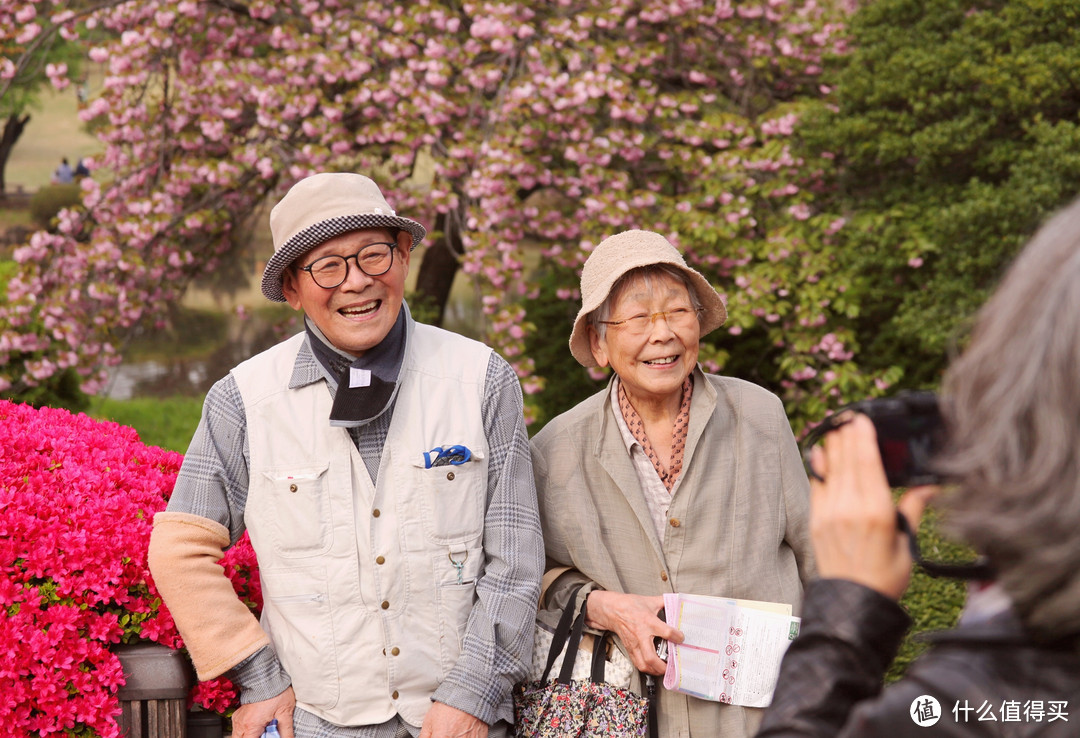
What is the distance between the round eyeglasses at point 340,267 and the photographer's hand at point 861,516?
58.5 inches

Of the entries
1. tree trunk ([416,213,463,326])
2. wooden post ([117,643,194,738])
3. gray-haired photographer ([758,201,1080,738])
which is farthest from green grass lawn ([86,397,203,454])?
→ gray-haired photographer ([758,201,1080,738])

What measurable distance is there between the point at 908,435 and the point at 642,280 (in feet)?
5.06

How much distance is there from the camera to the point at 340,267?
2498mm

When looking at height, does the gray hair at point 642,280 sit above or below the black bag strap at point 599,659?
above

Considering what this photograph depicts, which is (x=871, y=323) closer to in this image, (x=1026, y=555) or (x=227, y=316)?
(x=1026, y=555)

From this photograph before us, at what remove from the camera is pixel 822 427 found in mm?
1354

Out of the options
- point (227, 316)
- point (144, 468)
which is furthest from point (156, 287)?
point (227, 316)

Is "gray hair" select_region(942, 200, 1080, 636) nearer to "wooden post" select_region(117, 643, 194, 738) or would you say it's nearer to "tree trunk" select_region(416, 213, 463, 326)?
"wooden post" select_region(117, 643, 194, 738)

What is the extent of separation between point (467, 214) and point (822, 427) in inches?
220

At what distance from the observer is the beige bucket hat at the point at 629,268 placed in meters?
2.72

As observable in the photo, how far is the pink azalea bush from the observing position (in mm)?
2482

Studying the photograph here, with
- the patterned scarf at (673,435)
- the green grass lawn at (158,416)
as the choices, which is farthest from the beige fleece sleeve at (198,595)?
the green grass lawn at (158,416)

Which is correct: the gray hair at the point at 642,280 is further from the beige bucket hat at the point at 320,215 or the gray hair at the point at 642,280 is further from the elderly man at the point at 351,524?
the beige bucket hat at the point at 320,215

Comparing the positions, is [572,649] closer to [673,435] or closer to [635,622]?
[635,622]
